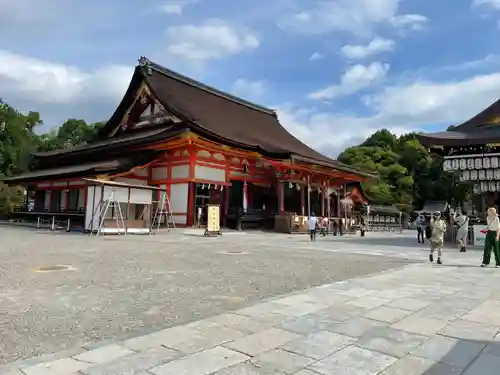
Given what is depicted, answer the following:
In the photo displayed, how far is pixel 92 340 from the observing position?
3.64 m

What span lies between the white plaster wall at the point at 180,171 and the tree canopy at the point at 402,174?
29462mm

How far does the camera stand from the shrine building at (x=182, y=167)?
19500mm

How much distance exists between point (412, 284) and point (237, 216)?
15556mm

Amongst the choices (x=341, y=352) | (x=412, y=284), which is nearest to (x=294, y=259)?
(x=412, y=284)

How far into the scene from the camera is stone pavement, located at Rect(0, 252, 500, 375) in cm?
300

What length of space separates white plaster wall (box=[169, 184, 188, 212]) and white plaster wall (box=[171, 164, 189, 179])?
0.48 metres

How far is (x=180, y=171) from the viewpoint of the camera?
Answer: 68.1 ft

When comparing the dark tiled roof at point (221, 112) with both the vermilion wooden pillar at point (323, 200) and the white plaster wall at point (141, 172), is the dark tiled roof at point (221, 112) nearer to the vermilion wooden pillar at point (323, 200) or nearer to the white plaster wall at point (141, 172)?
the vermilion wooden pillar at point (323, 200)

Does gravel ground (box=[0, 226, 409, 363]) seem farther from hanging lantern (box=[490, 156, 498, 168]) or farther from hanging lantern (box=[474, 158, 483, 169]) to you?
hanging lantern (box=[490, 156, 498, 168])

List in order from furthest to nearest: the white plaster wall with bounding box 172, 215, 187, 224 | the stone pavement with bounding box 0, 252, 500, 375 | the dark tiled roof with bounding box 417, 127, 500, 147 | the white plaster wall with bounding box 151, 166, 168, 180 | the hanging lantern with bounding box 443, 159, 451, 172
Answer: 1. the white plaster wall with bounding box 151, 166, 168, 180
2. the white plaster wall with bounding box 172, 215, 187, 224
3. the hanging lantern with bounding box 443, 159, 451, 172
4. the dark tiled roof with bounding box 417, 127, 500, 147
5. the stone pavement with bounding box 0, 252, 500, 375

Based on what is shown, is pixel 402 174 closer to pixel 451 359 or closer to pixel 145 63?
pixel 145 63

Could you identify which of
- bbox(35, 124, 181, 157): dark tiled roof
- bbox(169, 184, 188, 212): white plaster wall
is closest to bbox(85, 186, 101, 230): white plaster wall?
bbox(169, 184, 188, 212): white plaster wall

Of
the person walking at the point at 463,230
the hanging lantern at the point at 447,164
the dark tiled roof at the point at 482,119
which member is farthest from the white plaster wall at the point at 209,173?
the person walking at the point at 463,230

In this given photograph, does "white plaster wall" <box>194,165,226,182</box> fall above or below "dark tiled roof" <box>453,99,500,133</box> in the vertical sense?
below
